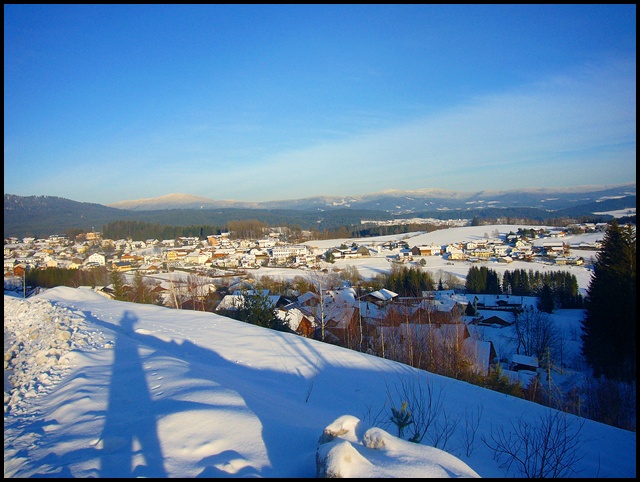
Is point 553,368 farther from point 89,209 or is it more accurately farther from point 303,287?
point 89,209

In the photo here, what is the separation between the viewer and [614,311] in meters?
12.0

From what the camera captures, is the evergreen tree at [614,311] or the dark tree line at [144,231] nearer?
the evergreen tree at [614,311]

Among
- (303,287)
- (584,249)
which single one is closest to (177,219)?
(303,287)

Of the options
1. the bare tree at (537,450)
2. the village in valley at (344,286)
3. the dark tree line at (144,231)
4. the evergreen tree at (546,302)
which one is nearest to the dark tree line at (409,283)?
the village in valley at (344,286)

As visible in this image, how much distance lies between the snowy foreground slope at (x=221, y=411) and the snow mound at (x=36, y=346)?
0.02 meters

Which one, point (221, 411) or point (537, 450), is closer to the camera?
point (221, 411)

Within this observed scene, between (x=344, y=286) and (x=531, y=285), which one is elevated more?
(x=344, y=286)

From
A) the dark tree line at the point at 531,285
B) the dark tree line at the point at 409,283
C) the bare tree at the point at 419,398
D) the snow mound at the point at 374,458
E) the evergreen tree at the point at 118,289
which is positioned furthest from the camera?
the dark tree line at the point at 409,283

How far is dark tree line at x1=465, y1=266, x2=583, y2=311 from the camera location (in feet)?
75.2

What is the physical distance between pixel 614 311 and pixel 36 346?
1536 cm

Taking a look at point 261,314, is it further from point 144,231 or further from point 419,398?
point 144,231

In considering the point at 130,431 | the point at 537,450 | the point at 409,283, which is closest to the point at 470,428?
the point at 537,450

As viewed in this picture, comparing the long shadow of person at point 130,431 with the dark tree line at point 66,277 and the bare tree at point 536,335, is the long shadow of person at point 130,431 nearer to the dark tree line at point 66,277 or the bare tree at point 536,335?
the bare tree at point 536,335

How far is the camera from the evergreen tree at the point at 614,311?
11.6 metres
